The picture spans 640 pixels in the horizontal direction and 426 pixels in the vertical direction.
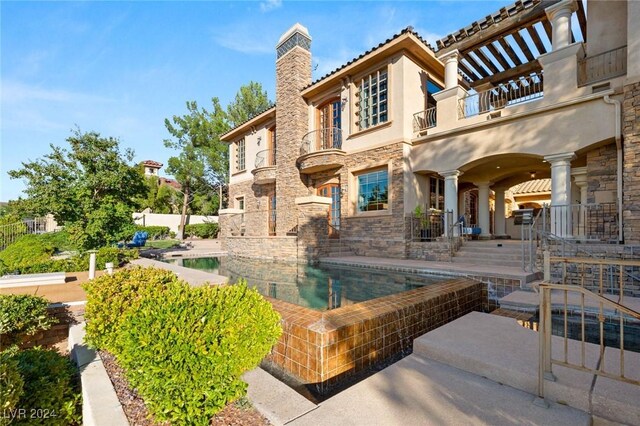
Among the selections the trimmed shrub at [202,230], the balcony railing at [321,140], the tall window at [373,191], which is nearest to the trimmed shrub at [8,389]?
the tall window at [373,191]

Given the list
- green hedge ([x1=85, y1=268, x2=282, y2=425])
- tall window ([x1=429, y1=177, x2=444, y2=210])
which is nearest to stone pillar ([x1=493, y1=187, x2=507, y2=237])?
tall window ([x1=429, y1=177, x2=444, y2=210])

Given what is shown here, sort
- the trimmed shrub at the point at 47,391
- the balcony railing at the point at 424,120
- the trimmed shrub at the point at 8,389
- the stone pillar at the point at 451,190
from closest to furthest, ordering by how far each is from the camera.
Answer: the trimmed shrub at the point at 8,389 → the trimmed shrub at the point at 47,391 → the stone pillar at the point at 451,190 → the balcony railing at the point at 424,120

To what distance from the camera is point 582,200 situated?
895 cm

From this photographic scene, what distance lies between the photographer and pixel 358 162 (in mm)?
12625

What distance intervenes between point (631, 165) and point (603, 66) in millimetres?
3553

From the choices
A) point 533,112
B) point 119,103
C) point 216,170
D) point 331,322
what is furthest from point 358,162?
point 216,170

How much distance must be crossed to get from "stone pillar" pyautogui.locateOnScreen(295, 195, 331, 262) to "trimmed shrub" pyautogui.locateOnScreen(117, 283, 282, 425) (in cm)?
922

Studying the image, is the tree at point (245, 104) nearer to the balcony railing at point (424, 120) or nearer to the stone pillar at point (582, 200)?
the balcony railing at point (424, 120)

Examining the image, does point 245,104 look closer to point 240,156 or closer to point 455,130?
point 240,156

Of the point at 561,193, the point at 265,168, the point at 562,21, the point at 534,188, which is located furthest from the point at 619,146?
the point at 265,168

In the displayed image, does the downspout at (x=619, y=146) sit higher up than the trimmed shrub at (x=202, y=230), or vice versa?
the downspout at (x=619, y=146)

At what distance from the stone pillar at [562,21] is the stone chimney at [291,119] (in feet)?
32.6

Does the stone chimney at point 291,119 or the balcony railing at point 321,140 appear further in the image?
the stone chimney at point 291,119

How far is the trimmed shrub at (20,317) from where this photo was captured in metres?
3.50
